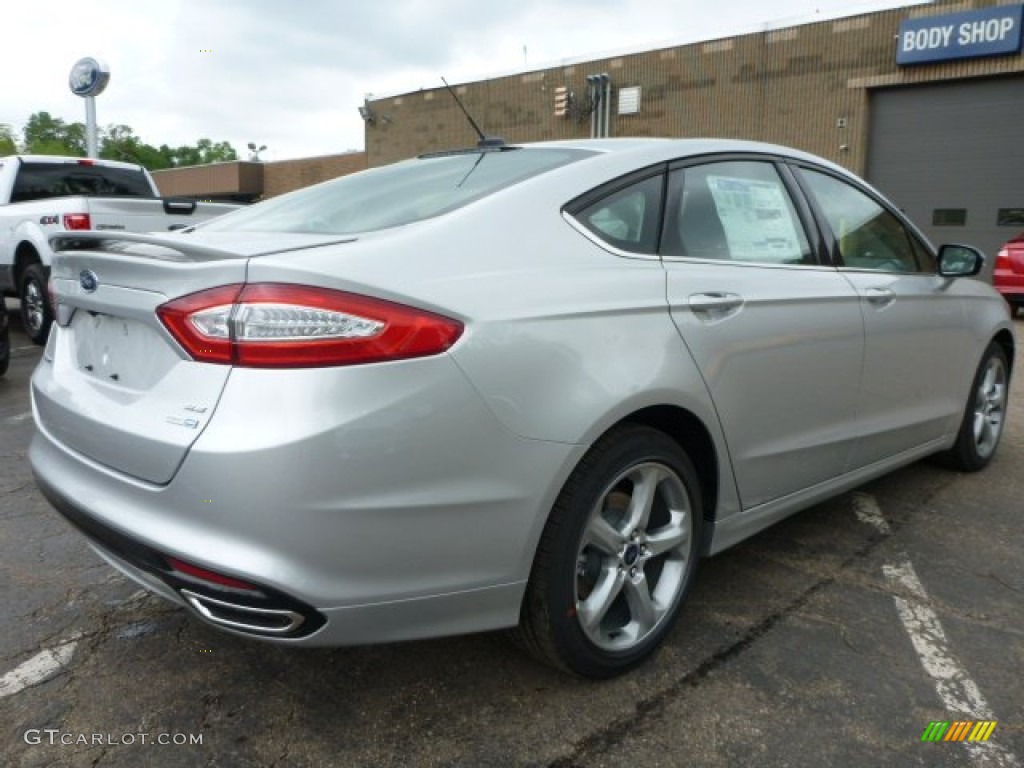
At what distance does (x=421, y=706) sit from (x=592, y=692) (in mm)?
480

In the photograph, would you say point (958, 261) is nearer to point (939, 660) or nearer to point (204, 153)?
point (939, 660)

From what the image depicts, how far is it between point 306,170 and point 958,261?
3662cm

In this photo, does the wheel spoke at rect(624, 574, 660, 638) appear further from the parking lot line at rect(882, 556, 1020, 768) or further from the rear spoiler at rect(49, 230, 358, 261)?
the rear spoiler at rect(49, 230, 358, 261)

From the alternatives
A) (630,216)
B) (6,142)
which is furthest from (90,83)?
(6,142)

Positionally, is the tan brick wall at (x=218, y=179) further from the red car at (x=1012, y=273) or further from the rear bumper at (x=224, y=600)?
the rear bumper at (x=224, y=600)

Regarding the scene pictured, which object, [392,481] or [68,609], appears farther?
[68,609]

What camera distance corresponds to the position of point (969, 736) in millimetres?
2119

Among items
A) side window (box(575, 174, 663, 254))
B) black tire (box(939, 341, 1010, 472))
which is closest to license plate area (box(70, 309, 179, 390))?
side window (box(575, 174, 663, 254))

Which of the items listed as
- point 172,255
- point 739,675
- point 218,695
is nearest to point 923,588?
point 739,675

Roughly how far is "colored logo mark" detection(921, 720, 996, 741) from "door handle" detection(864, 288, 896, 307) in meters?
1.60

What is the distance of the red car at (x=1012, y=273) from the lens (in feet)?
36.0

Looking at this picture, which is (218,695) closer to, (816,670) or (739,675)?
(739,675)

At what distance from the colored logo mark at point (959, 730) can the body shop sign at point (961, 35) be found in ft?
55.3

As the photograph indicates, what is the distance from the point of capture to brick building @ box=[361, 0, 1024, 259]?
51.4 feet
